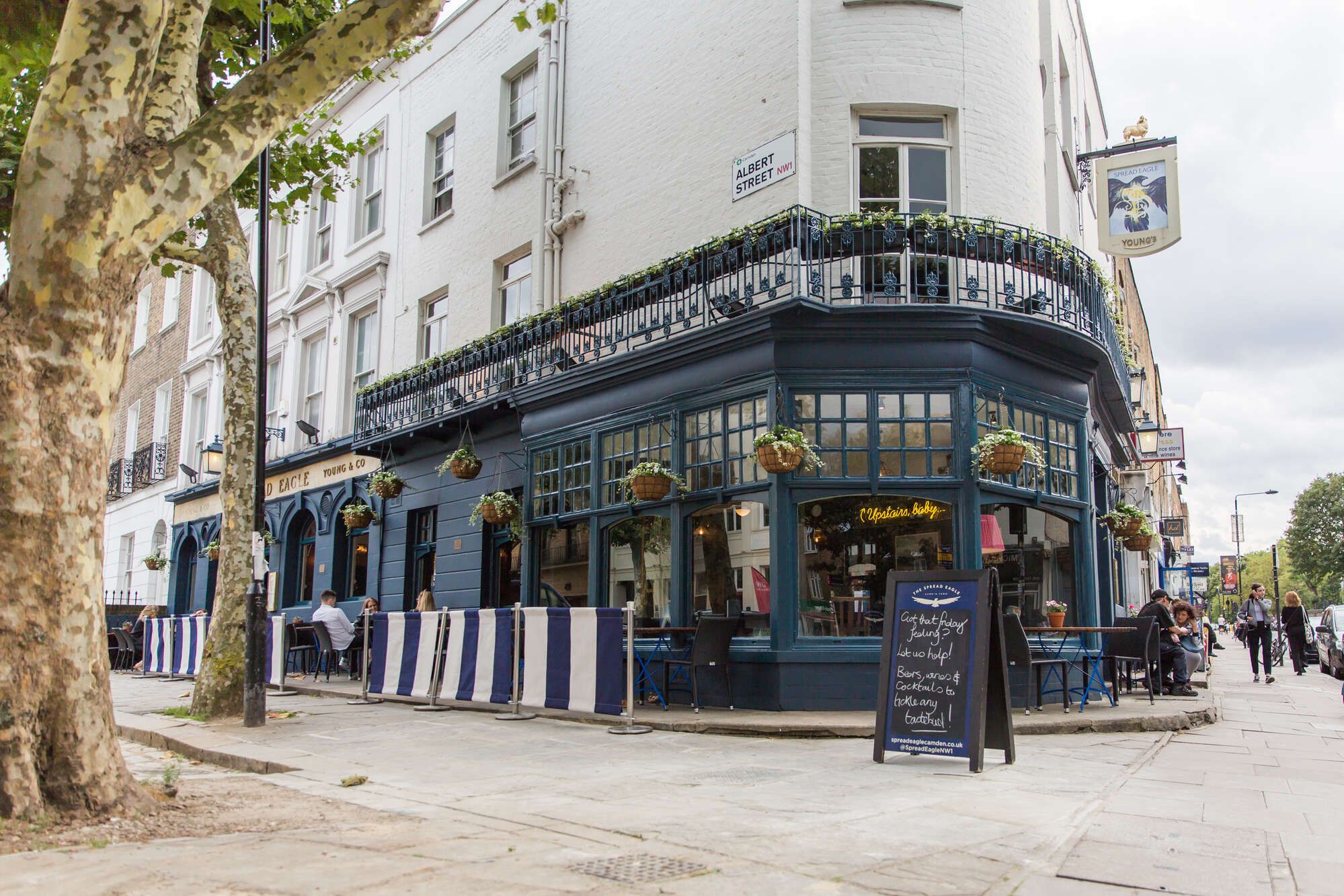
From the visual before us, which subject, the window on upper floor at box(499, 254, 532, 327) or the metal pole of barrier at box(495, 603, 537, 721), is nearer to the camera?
the metal pole of barrier at box(495, 603, 537, 721)

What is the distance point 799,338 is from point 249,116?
6949 mm

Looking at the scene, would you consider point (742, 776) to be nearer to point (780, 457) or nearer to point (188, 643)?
point (780, 457)

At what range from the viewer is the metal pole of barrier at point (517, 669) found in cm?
1102

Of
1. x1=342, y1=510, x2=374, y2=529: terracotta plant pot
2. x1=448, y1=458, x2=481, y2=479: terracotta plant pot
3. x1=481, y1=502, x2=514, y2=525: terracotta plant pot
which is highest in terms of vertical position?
x1=448, y1=458, x2=481, y2=479: terracotta plant pot

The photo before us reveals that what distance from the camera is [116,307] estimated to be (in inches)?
222

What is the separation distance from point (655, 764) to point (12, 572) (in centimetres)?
447

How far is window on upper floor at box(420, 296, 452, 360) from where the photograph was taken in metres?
19.5

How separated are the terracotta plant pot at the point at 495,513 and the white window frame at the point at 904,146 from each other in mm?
6643

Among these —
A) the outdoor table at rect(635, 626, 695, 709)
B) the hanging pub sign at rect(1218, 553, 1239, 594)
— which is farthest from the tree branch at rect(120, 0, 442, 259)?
the hanging pub sign at rect(1218, 553, 1239, 594)

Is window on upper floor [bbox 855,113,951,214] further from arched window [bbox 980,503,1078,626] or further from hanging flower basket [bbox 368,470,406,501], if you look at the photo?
hanging flower basket [bbox 368,470,406,501]

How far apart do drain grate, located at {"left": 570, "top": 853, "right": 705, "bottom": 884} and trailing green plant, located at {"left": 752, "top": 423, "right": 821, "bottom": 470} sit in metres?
6.75

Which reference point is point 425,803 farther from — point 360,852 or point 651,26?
point 651,26

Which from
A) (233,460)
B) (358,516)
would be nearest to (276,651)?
(233,460)

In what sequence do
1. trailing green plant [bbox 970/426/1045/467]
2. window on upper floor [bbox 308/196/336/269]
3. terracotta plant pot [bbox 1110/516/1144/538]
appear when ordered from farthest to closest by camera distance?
window on upper floor [bbox 308/196/336/269], terracotta plant pot [bbox 1110/516/1144/538], trailing green plant [bbox 970/426/1045/467]
